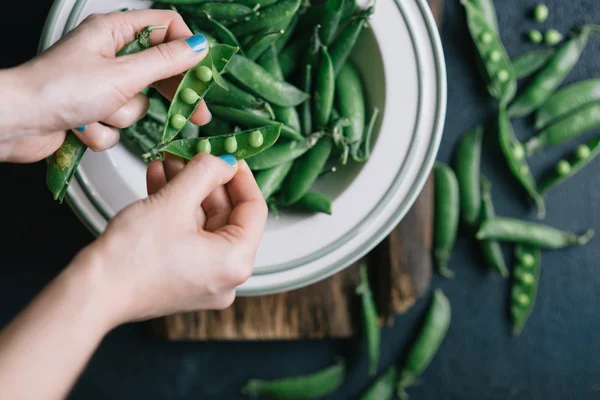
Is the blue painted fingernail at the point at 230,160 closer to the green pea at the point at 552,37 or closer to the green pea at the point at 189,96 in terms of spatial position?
the green pea at the point at 189,96

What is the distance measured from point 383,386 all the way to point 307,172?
2.68 ft

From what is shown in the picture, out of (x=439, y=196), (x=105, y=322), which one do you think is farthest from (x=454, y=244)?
(x=105, y=322)

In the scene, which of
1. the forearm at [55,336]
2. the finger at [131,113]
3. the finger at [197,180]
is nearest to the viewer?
the forearm at [55,336]

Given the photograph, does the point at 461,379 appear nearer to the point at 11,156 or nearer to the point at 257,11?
the point at 257,11

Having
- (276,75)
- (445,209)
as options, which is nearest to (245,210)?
(276,75)

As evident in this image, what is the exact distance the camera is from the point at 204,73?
3.84 feet

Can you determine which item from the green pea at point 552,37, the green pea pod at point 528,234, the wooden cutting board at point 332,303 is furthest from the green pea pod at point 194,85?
the green pea at point 552,37

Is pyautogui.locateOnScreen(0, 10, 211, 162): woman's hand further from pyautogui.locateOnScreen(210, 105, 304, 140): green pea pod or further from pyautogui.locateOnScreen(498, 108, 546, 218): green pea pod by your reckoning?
pyautogui.locateOnScreen(498, 108, 546, 218): green pea pod

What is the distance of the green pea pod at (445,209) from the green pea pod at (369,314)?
251 millimetres

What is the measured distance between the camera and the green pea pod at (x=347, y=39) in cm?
132

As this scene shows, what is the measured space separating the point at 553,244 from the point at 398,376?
628 mm

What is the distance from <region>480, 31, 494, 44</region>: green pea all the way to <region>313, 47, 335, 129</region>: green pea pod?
1.90ft

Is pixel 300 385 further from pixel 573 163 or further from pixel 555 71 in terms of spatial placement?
pixel 555 71

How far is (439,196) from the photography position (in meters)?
1.77
